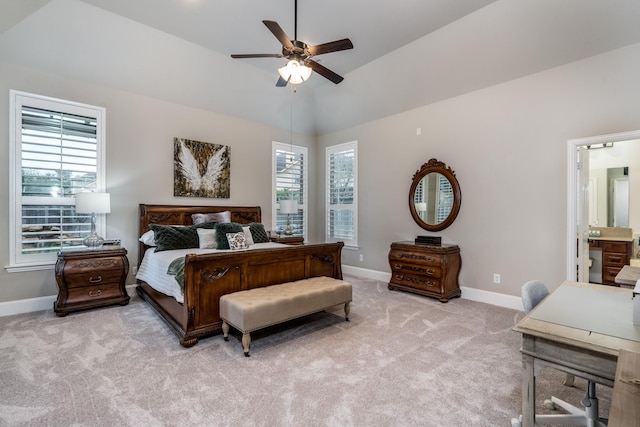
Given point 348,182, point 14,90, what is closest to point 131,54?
point 14,90

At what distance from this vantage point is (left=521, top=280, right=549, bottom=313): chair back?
6.38ft

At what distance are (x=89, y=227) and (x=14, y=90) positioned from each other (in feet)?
5.89

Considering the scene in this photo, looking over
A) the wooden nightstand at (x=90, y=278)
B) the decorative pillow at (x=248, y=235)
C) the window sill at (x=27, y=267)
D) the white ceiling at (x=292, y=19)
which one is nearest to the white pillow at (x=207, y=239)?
the decorative pillow at (x=248, y=235)

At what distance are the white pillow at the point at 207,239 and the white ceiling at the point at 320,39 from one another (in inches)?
85.3

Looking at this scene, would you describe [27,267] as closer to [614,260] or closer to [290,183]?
[290,183]

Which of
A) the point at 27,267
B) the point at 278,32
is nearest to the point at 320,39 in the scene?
the point at 278,32

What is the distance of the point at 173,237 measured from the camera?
13.5ft

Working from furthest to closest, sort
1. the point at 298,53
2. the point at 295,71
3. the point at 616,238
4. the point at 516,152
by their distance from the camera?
1. the point at 616,238
2. the point at 516,152
3. the point at 295,71
4. the point at 298,53

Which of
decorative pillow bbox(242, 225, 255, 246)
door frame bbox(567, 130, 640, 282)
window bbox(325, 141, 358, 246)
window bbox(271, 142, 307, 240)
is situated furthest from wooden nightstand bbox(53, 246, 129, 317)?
door frame bbox(567, 130, 640, 282)

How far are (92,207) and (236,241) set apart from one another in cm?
179

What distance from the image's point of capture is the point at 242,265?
3162 mm

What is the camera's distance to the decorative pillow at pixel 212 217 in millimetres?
4832

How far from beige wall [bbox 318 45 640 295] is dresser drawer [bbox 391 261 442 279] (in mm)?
545

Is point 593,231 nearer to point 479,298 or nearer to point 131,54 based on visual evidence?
point 479,298
